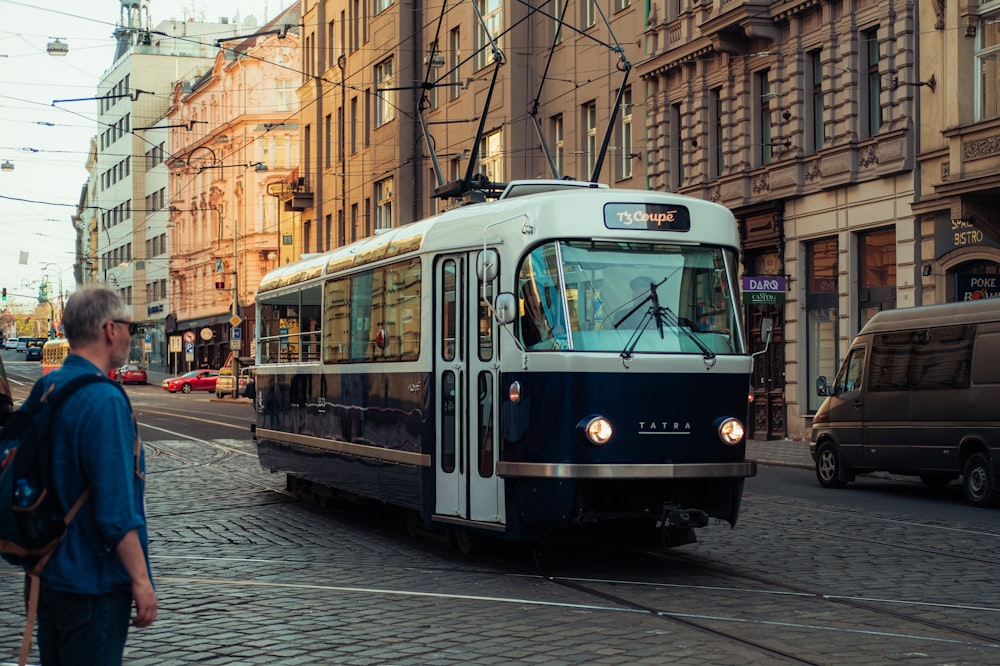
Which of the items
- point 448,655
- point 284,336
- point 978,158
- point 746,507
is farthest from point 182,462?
point 448,655

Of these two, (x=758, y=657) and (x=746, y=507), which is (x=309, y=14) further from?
(x=758, y=657)

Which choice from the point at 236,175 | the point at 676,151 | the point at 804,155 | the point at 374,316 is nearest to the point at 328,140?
the point at 236,175

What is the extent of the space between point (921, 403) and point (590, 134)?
20375mm

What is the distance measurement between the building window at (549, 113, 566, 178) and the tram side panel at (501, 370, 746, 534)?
94.6ft

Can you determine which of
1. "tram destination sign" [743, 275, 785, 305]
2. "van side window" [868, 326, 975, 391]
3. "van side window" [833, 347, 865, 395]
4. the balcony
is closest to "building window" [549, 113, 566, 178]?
"tram destination sign" [743, 275, 785, 305]

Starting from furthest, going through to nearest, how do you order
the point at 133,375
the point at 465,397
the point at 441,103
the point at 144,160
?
1. the point at 144,160
2. the point at 133,375
3. the point at 441,103
4. the point at 465,397

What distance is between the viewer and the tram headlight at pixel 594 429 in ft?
34.5

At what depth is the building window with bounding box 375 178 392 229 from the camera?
51.4 m

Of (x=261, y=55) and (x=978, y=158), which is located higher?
(x=261, y=55)

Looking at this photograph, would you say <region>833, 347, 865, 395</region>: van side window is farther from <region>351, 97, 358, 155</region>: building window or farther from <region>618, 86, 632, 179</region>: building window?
<region>351, 97, 358, 155</region>: building window

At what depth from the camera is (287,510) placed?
16328mm

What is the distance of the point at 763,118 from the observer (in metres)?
32.0

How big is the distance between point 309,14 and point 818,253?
36678 mm

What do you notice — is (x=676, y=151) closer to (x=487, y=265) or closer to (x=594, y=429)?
(x=487, y=265)
